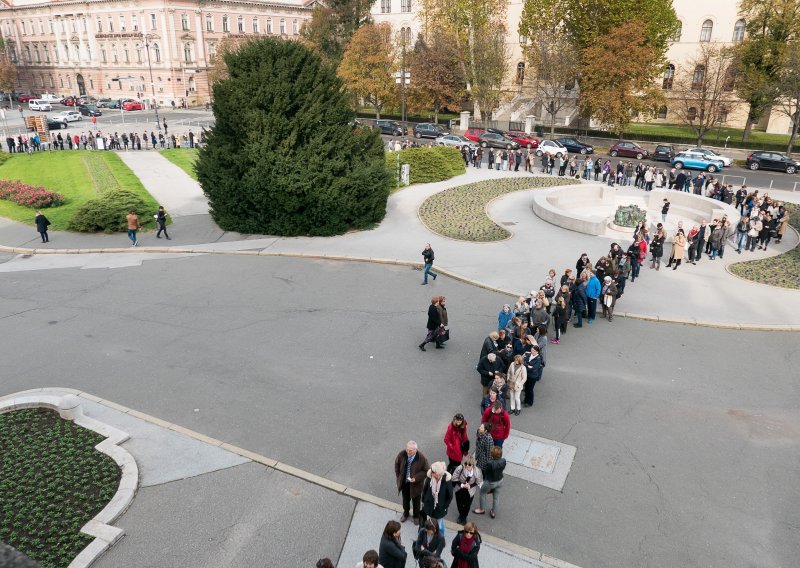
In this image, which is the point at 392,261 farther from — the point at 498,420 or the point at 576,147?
the point at 576,147

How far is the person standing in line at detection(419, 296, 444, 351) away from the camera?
12852 millimetres

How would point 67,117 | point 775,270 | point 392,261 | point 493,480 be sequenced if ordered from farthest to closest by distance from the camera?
1. point 67,117
2. point 392,261
3. point 775,270
4. point 493,480

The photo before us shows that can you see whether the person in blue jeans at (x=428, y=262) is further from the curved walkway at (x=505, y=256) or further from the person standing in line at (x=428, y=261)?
the curved walkway at (x=505, y=256)

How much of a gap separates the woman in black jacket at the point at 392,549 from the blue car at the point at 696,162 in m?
39.9

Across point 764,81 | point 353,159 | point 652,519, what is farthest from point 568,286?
point 764,81

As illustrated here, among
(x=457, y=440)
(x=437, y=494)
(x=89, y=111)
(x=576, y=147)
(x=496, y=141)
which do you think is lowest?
(x=437, y=494)

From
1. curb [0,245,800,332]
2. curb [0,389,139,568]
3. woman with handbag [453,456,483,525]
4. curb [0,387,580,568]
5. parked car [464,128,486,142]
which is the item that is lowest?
curb [0,387,580,568]

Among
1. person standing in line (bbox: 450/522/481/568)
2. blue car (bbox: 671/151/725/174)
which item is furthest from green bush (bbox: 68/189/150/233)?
blue car (bbox: 671/151/725/174)

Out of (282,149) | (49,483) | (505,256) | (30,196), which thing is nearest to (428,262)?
(505,256)

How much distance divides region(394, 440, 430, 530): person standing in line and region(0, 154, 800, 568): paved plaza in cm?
54

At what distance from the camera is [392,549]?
654cm

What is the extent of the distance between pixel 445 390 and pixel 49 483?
6773 millimetres

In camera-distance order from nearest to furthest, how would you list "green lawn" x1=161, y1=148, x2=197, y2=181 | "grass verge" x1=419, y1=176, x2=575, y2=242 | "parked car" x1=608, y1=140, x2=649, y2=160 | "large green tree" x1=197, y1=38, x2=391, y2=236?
"large green tree" x1=197, y1=38, x2=391, y2=236, "grass verge" x1=419, y1=176, x2=575, y2=242, "green lawn" x1=161, y1=148, x2=197, y2=181, "parked car" x1=608, y1=140, x2=649, y2=160

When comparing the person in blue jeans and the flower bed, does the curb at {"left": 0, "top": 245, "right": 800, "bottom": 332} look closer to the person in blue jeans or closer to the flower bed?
the person in blue jeans
